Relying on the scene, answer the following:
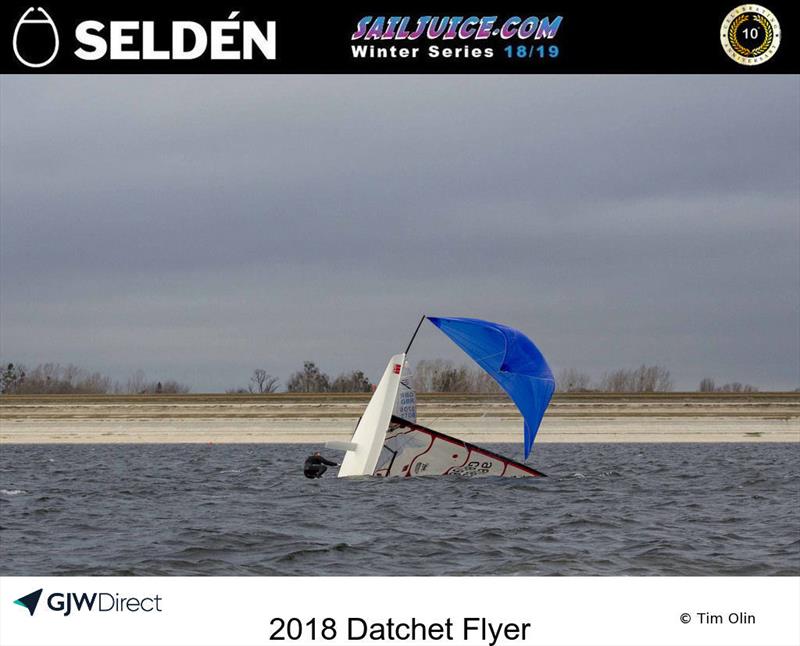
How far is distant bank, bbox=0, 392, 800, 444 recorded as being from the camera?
63.1m

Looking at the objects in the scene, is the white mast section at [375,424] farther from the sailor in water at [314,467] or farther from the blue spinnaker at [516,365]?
the blue spinnaker at [516,365]

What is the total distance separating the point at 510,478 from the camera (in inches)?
1142

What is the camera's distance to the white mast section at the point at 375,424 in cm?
2748

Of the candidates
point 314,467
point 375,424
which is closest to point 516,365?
point 375,424

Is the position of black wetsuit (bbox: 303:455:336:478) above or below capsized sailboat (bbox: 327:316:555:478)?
below

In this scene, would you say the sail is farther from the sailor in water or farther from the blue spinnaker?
the sailor in water

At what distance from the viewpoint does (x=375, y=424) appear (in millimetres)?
27531

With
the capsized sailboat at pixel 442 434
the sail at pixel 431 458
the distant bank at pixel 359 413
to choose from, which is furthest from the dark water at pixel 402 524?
the distant bank at pixel 359 413

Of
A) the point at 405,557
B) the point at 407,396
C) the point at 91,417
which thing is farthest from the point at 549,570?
the point at 91,417

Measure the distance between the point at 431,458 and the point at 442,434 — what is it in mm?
720

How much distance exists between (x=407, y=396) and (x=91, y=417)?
153 ft
